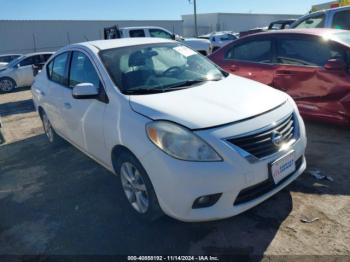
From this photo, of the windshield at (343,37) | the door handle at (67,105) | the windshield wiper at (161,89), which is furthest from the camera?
the windshield at (343,37)

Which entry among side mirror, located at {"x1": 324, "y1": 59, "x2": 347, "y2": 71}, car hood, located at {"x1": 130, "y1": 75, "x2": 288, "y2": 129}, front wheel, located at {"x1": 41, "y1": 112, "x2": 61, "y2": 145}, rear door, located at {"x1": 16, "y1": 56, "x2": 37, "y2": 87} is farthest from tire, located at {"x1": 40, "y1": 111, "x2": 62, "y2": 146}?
rear door, located at {"x1": 16, "y1": 56, "x2": 37, "y2": 87}

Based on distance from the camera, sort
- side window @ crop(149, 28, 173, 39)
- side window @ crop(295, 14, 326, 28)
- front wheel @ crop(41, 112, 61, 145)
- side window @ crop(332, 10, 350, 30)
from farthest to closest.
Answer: side window @ crop(149, 28, 173, 39)
side window @ crop(295, 14, 326, 28)
side window @ crop(332, 10, 350, 30)
front wheel @ crop(41, 112, 61, 145)

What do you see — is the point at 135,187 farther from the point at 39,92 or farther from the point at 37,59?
the point at 37,59

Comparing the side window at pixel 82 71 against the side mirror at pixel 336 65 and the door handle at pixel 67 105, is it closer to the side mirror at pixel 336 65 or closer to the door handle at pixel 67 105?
the door handle at pixel 67 105

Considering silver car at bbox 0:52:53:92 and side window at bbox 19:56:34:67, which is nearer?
silver car at bbox 0:52:53:92

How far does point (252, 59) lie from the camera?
18.5 feet

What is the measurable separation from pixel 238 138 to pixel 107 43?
2.18 metres

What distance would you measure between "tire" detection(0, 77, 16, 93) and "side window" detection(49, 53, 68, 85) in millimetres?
9565

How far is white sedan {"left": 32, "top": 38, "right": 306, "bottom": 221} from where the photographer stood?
252 centimetres

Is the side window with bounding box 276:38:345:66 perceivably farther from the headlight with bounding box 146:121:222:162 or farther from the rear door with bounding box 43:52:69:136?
the rear door with bounding box 43:52:69:136

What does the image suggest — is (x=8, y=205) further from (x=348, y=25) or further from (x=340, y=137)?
(x=348, y=25)

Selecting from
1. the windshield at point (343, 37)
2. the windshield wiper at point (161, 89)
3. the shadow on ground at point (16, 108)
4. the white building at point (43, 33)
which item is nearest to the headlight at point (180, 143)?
the windshield wiper at point (161, 89)

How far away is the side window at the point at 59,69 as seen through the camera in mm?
4363

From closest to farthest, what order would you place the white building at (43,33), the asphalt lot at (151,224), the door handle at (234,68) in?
the asphalt lot at (151,224) → the door handle at (234,68) → the white building at (43,33)
